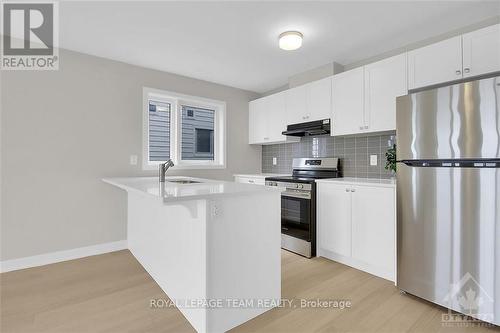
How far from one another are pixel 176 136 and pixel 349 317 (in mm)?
2991

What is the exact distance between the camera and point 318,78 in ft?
10.9

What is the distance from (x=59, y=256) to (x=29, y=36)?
2.31m

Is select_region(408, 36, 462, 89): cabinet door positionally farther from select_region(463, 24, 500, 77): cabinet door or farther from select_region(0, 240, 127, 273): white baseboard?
select_region(0, 240, 127, 273): white baseboard

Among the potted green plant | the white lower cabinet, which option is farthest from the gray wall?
the potted green plant

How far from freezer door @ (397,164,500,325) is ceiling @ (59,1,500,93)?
1323 millimetres

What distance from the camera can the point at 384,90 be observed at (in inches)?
101

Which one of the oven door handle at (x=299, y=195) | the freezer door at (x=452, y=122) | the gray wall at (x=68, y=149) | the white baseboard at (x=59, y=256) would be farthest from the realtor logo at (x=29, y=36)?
the freezer door at (x=452, y=122)

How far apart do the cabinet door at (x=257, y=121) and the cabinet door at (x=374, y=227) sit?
6.41ft

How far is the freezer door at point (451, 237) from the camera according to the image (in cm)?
167

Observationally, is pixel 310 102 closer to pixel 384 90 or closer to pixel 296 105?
pixel 296 105

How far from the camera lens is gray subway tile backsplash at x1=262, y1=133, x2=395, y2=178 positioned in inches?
115

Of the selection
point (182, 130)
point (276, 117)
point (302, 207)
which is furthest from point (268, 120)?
point (302, 207)

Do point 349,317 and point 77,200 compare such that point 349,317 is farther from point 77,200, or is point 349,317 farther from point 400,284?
point 77,200

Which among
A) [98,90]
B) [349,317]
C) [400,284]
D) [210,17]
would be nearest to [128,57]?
[98,90]
